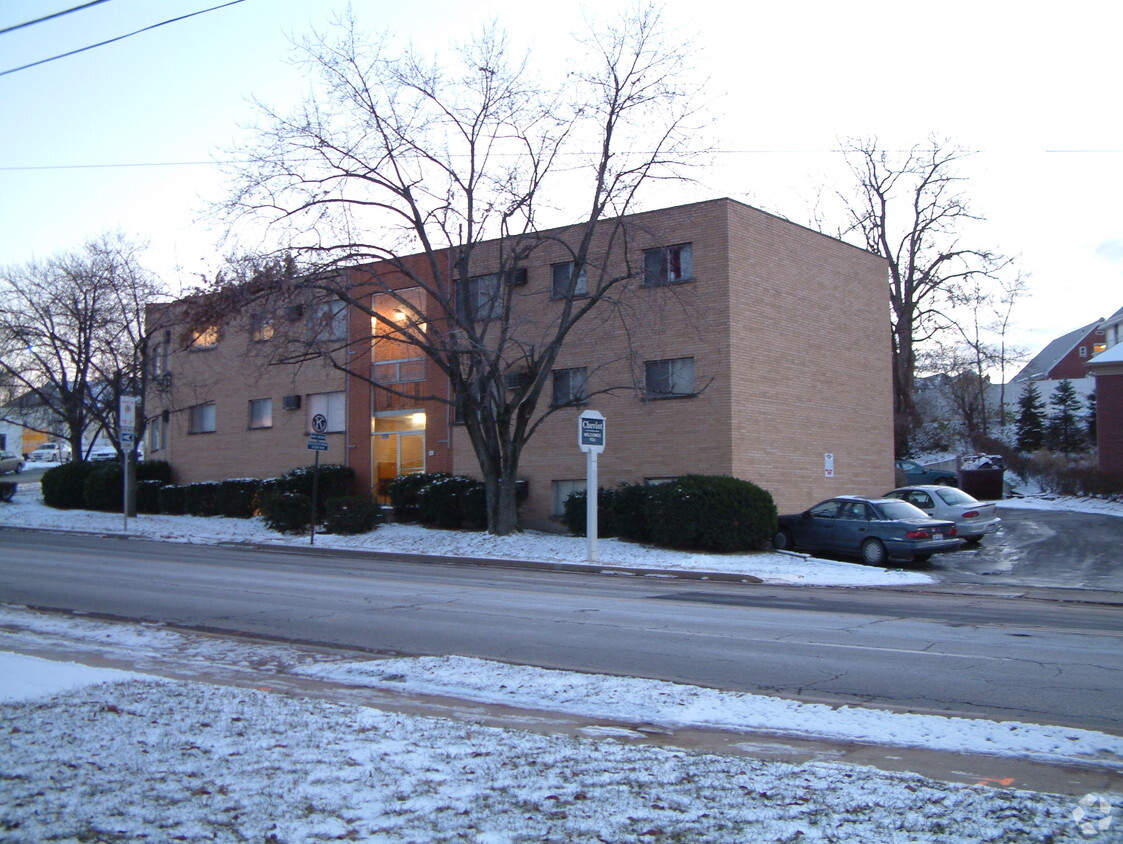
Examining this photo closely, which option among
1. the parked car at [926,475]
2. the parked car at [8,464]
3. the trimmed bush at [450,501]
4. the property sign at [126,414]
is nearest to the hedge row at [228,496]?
the trimmed bush at [450,501]

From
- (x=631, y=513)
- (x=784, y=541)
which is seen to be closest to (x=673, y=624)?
(x=784, y=541)

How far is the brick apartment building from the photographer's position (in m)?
24.8

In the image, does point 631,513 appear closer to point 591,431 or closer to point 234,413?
point 591,431

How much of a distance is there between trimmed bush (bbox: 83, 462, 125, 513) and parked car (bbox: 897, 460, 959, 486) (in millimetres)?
29913

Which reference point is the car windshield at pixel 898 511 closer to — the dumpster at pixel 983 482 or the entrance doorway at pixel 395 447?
the entrance doorway at pixel 395 447

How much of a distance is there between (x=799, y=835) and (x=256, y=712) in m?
3.95

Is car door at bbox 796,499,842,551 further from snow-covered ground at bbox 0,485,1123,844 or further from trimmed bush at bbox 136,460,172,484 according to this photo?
trimmed bush at bbox 136,460,172,484

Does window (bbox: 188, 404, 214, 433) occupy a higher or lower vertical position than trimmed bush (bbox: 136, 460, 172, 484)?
higher

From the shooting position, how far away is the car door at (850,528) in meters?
21.4

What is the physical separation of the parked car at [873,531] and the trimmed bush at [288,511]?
13.5m

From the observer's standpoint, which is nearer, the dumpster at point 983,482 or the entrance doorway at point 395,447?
the entrance doorway at point 395,447

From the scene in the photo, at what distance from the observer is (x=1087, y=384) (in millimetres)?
74625

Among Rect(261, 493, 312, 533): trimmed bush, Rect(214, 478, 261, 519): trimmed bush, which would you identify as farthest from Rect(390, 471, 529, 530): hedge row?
Rect(214, 478, 261, 519): trimmed bush

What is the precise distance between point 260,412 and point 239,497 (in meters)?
4.00
